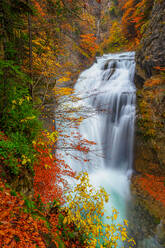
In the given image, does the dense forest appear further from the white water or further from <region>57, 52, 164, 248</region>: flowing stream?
the white water

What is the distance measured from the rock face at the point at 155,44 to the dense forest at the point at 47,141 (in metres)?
0.06

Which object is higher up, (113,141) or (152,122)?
(152,122)

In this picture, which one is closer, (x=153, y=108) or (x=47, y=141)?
(x=47, y=141)

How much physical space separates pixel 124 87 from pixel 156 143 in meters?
5.72

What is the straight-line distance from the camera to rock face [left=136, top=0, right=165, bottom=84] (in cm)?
733

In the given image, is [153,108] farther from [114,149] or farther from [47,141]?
[47,141]

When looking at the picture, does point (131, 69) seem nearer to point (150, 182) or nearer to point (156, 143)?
point (156, 143)

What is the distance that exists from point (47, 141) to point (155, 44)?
29.2 ft

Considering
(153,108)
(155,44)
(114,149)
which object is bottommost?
(114,149)

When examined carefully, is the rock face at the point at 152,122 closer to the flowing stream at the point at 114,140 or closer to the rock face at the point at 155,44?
the rock face at the point at 155,44

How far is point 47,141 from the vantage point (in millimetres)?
3803

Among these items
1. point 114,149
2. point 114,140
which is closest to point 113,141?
point 114,140

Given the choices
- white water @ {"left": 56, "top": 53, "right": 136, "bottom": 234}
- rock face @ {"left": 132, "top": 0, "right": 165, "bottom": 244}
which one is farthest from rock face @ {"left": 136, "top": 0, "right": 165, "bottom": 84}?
white water @ {"left": 56, "top": 53, "right": 136, "bottom": 234}

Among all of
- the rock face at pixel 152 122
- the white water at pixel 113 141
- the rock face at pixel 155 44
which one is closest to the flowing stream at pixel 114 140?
the white water at pixel 113 141
